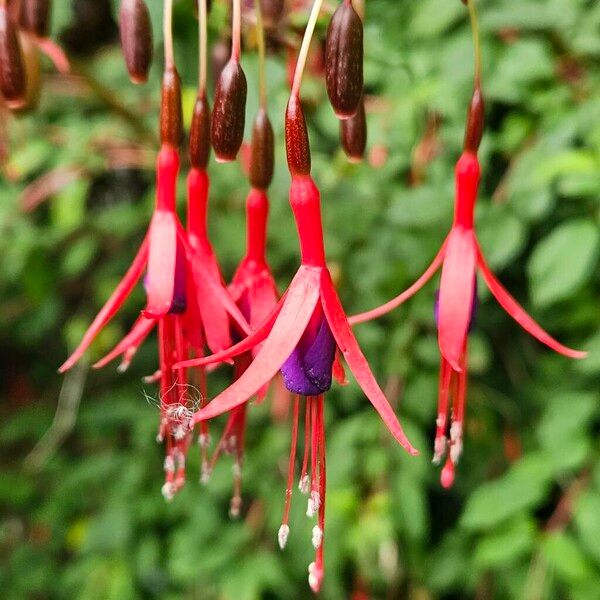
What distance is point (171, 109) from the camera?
1.88 ft

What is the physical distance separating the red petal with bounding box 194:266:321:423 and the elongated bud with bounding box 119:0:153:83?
0.22 metres

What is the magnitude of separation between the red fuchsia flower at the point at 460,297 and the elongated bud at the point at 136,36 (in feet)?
0.75

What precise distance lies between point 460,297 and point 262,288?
0.14 meters

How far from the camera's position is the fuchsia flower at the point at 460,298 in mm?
517

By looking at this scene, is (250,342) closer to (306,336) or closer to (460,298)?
(306,336)

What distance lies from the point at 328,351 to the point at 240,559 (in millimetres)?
912

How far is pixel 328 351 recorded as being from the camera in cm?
48

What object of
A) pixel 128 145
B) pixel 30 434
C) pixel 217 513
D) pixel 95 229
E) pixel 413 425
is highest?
pixel 128 145

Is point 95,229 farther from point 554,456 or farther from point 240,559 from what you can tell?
point 554,456

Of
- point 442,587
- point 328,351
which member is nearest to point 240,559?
point 442,587

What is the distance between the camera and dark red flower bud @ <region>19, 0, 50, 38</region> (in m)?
0.71

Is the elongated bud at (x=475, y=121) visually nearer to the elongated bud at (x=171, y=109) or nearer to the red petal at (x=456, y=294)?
the red petal at (x=456, y=294)

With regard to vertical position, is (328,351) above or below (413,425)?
above

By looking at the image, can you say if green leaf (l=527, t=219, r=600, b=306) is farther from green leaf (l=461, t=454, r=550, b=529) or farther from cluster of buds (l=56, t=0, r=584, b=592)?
cluster of buds (l=56, t=0, r=584, b=592)
